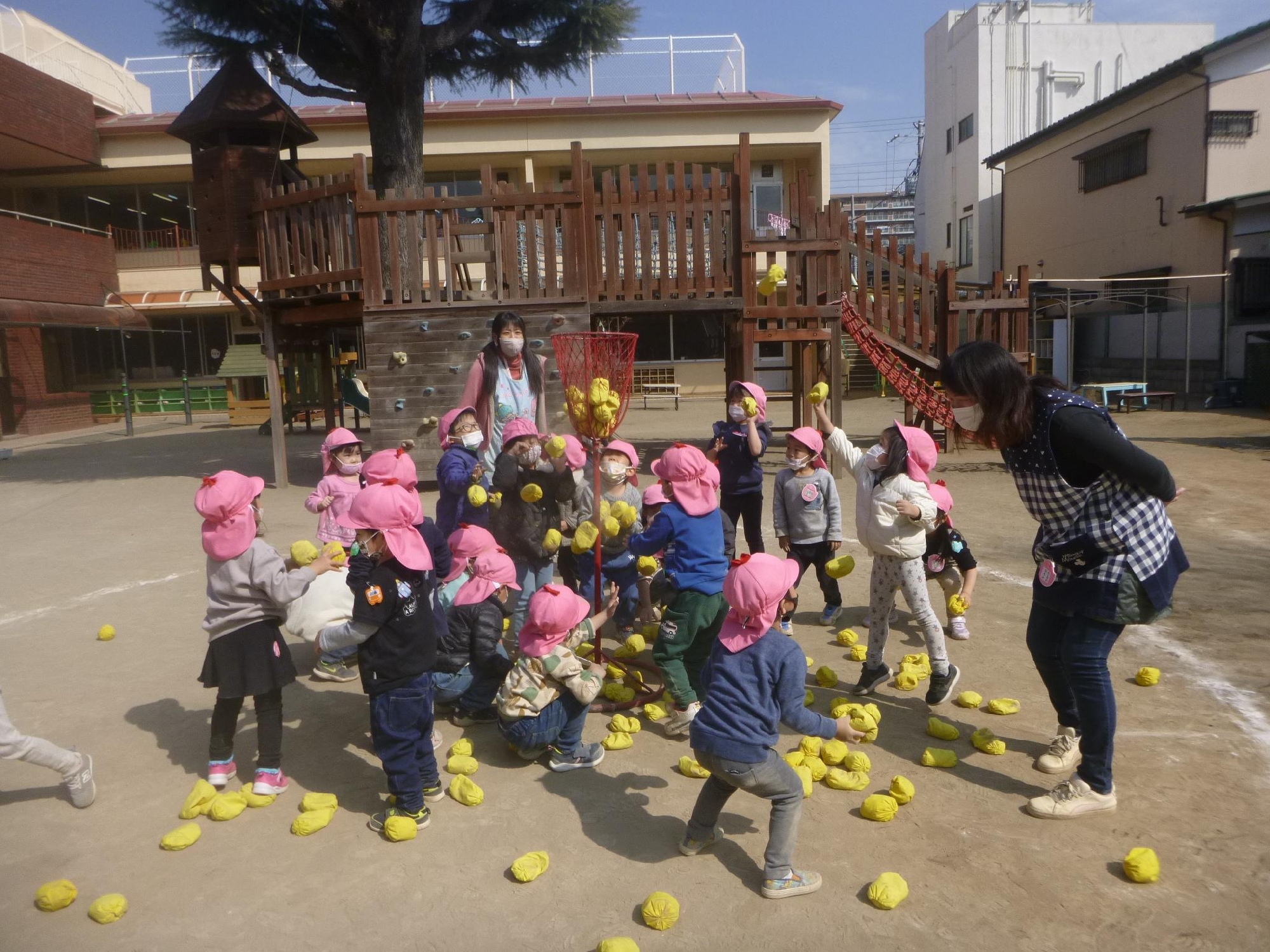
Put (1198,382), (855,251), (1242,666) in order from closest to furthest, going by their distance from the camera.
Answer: (1242,666) → (855,251) → (1198,382)

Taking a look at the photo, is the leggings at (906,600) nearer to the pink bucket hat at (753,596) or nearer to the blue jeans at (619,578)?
the blue jeans at (619,578)

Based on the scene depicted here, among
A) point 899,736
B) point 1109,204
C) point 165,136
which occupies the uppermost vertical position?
point 165,136

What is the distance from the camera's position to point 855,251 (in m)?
12.6

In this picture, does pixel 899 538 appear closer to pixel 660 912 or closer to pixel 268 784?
pixel 660 912

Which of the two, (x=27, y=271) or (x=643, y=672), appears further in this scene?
(x=27, y=271)

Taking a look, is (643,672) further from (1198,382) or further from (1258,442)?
(1198,382)

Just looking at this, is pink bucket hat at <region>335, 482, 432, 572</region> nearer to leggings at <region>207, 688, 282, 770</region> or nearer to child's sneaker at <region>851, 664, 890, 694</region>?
leggings at <region>207, 688, 282, 770</region>

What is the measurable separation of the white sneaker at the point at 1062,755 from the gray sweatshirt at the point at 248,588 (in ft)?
10.9

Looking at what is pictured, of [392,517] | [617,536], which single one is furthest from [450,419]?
[392,517]

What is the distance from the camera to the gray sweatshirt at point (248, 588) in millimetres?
4055

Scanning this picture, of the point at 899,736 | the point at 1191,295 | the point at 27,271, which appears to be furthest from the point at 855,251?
the point at 27,271

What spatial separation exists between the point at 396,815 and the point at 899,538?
2808 millimetres

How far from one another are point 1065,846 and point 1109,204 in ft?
83.2

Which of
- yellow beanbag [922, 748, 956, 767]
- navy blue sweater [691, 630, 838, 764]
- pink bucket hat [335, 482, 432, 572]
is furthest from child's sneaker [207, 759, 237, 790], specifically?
yellow beanbag [922, 748, 956, 767]
